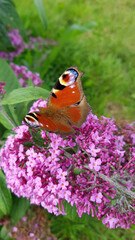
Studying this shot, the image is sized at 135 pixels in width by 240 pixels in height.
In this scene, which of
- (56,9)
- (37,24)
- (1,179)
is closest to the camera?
(1,179)

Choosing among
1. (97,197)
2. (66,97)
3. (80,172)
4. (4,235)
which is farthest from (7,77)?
(4,235)

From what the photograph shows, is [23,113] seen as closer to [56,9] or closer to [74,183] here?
[74,183]

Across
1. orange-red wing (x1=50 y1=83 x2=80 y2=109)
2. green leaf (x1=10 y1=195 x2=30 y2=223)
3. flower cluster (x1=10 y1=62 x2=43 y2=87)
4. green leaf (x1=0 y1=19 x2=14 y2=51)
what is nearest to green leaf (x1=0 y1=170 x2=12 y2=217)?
green leaf (x1=10 y1=195 x2=30 y2=223)

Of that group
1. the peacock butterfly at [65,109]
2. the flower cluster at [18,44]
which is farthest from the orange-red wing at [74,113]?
the flower cluster at [18,44]

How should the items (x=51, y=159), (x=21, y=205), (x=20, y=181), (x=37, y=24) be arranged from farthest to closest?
(x=37, y=24)
(x=21, y=205)
(x=20, y=181)
(x=51, y=159)

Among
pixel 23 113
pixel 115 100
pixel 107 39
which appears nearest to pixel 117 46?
pixel 107 39

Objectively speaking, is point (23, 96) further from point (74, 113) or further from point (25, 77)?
point (25, 77)

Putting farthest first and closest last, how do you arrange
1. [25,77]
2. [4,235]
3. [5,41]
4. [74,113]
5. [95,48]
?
[95,48] → [5,41] → [25,77] → [4,235] → [74,113]

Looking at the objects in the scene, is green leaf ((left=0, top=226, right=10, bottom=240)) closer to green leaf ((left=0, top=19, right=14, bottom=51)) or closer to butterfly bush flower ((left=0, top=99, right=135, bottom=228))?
butterfly bush flower ((left=0, top=99, right=135, bottom=228))
